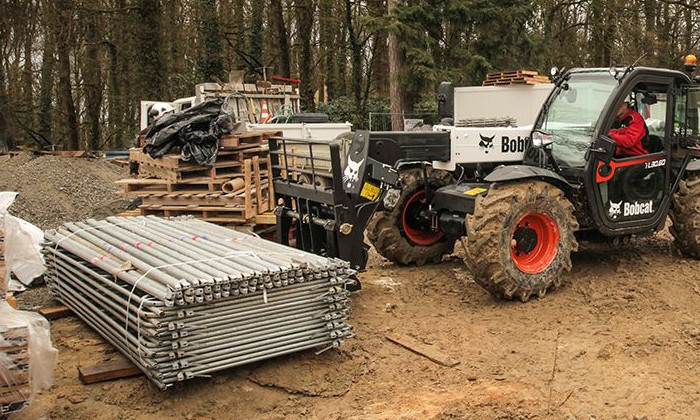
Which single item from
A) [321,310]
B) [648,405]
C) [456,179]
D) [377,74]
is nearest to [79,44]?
[377,74]

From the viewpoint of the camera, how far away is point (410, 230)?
814 cm

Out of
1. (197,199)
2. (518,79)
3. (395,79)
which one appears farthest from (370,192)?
(395,79)

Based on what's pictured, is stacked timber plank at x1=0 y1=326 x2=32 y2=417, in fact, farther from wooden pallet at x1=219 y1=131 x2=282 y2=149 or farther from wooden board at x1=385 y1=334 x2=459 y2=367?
wooden pallet at x1=219 y1=131 x2=282 y2=149

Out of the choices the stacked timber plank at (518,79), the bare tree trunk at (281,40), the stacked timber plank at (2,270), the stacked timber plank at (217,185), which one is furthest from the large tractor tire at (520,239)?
the bare tree trunk at (281,40)

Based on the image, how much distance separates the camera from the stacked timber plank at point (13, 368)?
4242mm

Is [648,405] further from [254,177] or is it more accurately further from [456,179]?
[254,177]

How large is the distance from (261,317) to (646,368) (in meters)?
2.90

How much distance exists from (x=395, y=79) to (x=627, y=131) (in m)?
10.1

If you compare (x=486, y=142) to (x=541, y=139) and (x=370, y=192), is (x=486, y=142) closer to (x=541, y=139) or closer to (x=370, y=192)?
(x=541, y=139)

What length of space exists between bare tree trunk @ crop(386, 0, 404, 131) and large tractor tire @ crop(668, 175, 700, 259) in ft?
31.1

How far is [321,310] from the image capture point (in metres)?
5.42

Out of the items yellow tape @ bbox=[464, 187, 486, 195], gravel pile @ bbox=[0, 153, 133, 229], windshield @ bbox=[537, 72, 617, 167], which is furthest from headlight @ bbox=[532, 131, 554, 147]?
gravel pile @ bbox=[0, 153, 133, 229]

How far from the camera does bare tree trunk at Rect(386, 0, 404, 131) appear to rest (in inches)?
657

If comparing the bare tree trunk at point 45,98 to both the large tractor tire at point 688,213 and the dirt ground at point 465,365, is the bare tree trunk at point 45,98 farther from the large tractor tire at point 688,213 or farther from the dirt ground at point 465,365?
the large tractor tire at point 688,213
